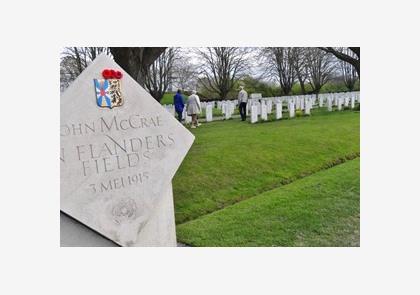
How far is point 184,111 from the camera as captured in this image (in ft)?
14.1

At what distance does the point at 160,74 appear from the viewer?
423cm

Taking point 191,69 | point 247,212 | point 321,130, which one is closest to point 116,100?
point 191,69

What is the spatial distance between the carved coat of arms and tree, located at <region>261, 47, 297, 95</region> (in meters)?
1.63

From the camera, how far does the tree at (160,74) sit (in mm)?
4105

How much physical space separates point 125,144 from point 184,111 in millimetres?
1035

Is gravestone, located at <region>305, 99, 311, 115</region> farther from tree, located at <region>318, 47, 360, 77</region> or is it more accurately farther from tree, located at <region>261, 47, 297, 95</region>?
tree, located at <region>318, 47, 360, 77</region>

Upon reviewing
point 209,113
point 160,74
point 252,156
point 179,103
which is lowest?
point 252,156

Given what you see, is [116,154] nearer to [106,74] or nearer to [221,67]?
[106,74]

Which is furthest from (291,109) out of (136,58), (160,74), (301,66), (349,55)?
(136,58)

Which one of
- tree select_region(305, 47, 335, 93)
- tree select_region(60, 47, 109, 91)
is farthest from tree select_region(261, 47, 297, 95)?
tree select_region(60, 47, 109, 91)

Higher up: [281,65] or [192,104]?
[281,65]

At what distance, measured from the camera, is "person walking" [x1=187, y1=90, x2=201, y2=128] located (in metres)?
4.33

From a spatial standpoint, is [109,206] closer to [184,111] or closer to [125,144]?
[125,144]

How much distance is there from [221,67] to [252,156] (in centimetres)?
107
